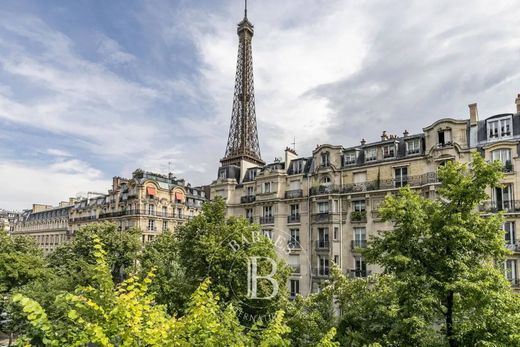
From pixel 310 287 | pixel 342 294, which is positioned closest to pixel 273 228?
pixel 310 287

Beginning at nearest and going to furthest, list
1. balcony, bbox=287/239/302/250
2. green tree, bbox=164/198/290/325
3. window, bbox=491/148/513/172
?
green tree, bbox=164/198/290/325 < window, bbox=491/148/513/172 < balcony, bbox=287/239/302/250

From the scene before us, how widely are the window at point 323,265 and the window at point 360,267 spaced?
2.67 metres

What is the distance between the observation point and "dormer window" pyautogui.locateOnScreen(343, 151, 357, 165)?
3516cm

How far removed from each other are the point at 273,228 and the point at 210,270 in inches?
650

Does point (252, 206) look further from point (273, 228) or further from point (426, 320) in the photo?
point (426, 320)

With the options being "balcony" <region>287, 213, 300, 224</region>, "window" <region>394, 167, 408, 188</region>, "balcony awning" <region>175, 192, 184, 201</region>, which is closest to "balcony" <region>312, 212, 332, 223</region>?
"balcony" <region>287, 213, 300, 224</region>

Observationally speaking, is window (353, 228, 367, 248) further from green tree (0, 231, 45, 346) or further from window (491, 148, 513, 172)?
green tree (0, 231, 45, 346)

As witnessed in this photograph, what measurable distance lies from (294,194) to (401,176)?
1069 centimetres

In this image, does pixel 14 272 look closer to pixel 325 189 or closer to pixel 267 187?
pixel 267 187

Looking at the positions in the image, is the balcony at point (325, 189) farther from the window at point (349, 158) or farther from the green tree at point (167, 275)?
the green tree at point (167, 275)

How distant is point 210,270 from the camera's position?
2228 cm

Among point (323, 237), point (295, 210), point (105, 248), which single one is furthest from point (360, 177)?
point (105, 248)

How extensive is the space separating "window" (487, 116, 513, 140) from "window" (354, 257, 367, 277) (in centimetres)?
1449

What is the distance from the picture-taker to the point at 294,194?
37.7 metres
